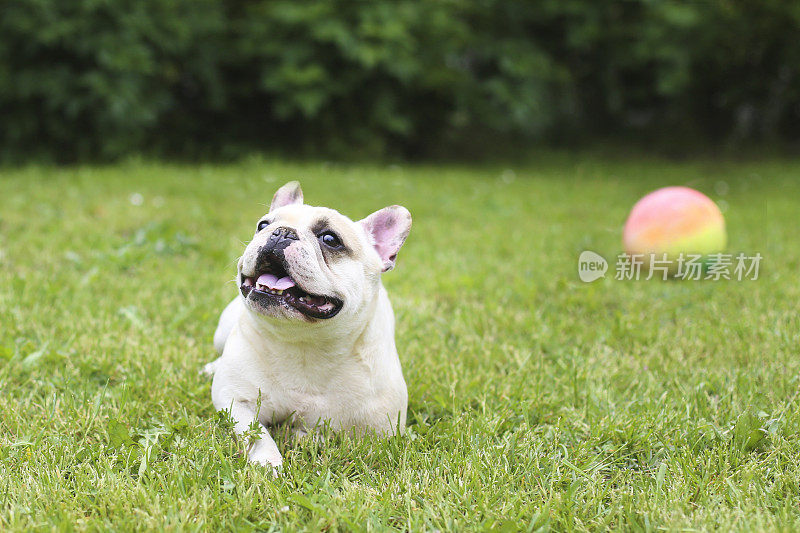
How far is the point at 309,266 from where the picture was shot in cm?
198

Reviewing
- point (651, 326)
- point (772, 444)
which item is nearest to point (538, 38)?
point (651, 326)

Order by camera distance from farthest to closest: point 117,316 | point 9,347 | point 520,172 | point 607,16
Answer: point 607,16 → point 520,172 → point 117,316 → point 9,347

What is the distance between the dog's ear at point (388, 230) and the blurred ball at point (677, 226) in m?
2.66

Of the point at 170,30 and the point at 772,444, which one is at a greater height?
the point at 170,30

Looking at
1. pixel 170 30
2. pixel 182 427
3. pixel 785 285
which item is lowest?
pixel 182 427

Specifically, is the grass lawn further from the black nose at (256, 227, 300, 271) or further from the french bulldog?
the black nose at (256, 227, 300, 271)

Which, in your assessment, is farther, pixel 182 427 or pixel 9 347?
pixel 9 347

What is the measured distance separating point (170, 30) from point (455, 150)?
5461 millimetres

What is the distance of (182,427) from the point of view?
2.31 m

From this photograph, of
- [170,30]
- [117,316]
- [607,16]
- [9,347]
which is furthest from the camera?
[607,16]

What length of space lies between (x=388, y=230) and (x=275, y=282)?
490 mm

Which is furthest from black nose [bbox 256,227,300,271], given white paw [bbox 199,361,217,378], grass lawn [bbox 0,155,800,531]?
white paw [bbox 199,361,217,378]

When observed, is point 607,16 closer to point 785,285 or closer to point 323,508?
point 785,285

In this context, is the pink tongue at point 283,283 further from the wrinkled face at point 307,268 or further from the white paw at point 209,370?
the white paw at point 209,370
